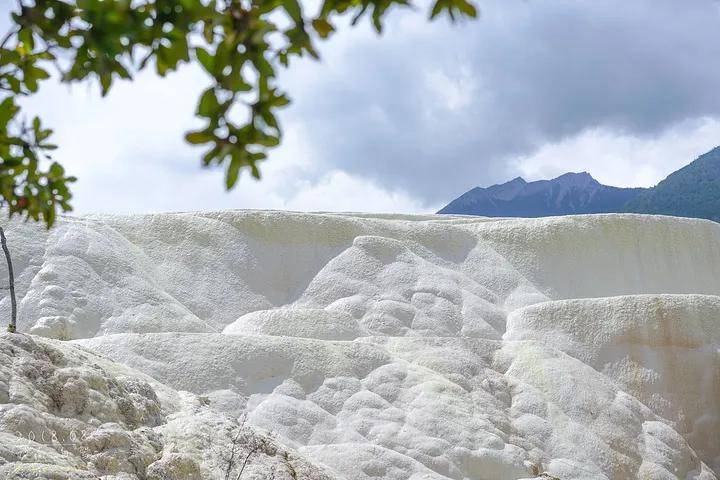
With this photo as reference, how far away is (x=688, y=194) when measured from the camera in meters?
82.9

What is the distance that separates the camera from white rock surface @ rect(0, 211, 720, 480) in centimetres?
1542

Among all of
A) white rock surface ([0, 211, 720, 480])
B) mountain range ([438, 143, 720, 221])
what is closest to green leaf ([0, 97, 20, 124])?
white rock surface ([0, 211, 720, 480])

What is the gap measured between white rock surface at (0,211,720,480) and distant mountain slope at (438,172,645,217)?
234ft

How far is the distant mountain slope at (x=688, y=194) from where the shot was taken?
80.8 metres

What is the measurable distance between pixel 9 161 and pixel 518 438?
1539 centimetres

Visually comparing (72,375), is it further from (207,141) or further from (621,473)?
(621,473)

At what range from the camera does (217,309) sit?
24719mm

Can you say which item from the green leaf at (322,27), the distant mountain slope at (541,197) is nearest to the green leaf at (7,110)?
the green leaf at (322,27)

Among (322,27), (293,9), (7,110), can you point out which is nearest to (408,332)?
(7,110)

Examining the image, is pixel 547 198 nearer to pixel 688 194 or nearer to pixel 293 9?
pixel 688 194

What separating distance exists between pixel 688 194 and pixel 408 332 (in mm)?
66025

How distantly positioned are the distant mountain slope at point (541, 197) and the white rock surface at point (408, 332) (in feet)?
234

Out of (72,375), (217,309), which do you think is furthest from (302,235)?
(72,375)

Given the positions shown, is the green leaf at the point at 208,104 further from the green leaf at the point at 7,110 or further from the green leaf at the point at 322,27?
the green leaf at the point at 7,110
